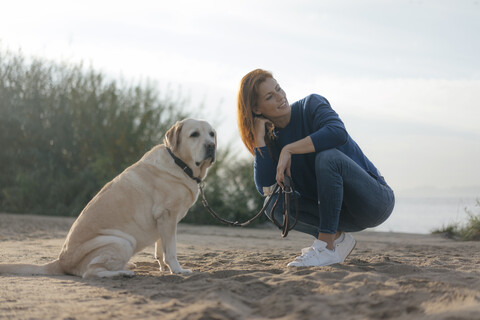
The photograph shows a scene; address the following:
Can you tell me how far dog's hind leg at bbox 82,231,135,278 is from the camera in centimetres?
388

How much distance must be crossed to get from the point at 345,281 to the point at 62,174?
9.16 meters

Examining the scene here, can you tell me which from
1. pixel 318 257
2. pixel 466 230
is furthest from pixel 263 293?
pixel 466 230

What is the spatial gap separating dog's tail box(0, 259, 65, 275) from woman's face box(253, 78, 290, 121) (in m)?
2.04

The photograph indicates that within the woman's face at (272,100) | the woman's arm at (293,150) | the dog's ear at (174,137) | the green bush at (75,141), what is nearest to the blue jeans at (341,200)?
the woman's arm at (293,150)

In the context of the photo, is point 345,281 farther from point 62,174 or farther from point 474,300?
point 62,174

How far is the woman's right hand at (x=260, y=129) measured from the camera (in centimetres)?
430

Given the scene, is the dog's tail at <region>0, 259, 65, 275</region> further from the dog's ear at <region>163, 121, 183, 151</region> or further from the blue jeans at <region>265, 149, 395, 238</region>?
the blue jeans at <region>265, 149, 395, 238</region>

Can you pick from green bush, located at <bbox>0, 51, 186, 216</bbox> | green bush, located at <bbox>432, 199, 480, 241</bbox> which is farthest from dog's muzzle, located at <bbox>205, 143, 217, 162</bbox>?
green bush, located at <bbox>0, 51, 186, 216</bbox>

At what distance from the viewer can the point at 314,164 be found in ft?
14.1

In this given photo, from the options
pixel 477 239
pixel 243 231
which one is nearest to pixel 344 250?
pixel 477 239

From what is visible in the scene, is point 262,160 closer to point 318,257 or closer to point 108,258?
point 318,257

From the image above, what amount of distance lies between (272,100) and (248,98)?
0.19 metres

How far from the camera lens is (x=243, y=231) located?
907 centimetres

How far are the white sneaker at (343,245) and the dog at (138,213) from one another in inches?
48.2
